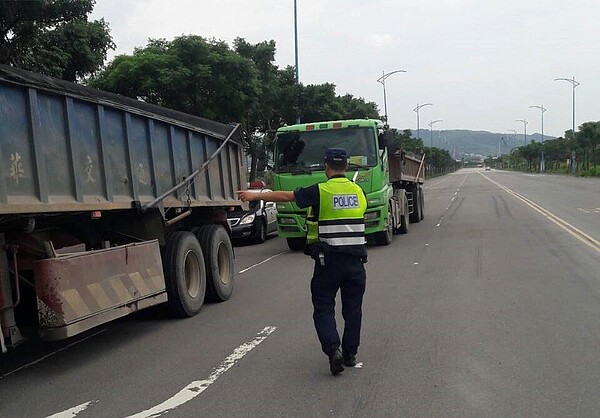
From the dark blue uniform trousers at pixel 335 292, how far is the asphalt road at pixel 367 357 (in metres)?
0.36

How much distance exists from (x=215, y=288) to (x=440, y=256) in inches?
219

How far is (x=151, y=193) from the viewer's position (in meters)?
7.62

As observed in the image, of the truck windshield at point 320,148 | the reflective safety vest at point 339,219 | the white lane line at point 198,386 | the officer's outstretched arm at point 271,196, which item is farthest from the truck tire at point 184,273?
the truck windshield at point 320,148


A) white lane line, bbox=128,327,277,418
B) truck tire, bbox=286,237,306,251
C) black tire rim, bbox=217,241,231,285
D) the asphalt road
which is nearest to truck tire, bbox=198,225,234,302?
black tire rim, bbox=217,241,231,285

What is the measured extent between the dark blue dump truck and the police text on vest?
2.41 metres

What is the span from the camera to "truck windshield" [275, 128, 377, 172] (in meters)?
14.0

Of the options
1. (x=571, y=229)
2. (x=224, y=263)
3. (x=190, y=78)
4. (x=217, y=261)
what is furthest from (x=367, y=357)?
(x=190, y=78)

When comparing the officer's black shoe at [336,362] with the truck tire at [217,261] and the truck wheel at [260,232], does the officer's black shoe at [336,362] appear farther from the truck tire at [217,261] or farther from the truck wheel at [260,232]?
the truck wheel at [260,232]

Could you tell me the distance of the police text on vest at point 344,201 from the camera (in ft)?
18.1

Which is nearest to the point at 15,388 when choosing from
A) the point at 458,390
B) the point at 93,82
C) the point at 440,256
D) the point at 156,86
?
the point at 458,390

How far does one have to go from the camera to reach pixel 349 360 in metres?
5.75

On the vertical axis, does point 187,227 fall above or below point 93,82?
Answer: below

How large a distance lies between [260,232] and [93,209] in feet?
38.5

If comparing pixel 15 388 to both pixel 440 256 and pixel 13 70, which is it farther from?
pixel 440 256
